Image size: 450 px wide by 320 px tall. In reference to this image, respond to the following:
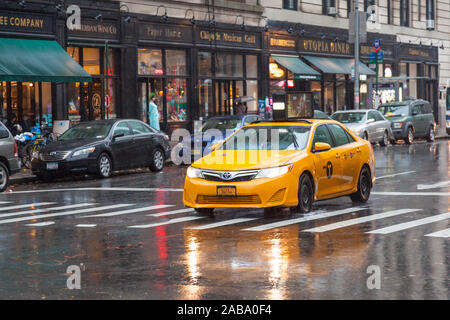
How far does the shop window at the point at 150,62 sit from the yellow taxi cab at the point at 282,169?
18.2m

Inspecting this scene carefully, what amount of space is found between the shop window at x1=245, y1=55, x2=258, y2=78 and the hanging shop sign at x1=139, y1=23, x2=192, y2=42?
4761 millimetres

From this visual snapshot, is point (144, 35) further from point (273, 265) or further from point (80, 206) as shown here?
point (273, 265)

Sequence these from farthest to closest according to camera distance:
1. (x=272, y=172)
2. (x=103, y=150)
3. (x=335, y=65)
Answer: (x=335, y=65), (x=103, y=150), (x=272, y=172)

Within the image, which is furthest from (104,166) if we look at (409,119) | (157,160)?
(409,119)

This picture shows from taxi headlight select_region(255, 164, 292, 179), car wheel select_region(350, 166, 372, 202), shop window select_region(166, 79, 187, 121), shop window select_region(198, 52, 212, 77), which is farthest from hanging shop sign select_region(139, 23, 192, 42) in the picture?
taxi headlight select_region(255, 164, 292, 179)

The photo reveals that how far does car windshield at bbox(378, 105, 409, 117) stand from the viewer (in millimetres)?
36375

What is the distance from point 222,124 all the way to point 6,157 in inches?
374

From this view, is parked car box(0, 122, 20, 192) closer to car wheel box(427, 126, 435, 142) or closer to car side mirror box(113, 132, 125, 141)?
car side mirror box(113, 132, 125, 141)

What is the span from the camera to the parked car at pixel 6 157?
59.0 feet

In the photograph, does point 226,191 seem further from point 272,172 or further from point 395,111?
point 395,111

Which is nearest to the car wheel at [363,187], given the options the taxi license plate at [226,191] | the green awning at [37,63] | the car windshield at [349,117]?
the taxi license plate at [226,191]

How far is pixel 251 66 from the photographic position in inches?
1505

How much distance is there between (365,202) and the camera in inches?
574

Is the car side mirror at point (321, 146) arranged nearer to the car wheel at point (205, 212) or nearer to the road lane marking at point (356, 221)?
the road lane marking at point (356, 221)
